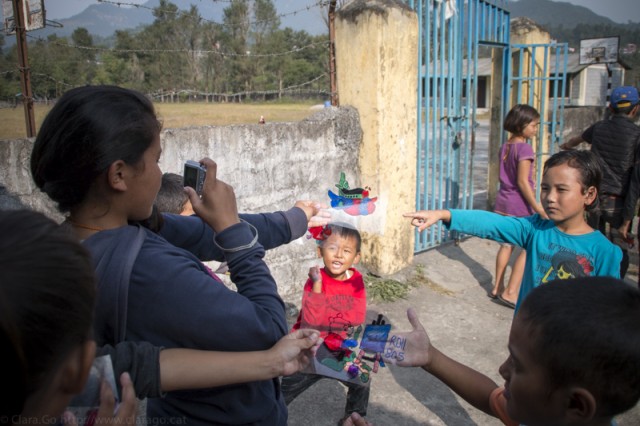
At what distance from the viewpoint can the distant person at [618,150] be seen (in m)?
4.45

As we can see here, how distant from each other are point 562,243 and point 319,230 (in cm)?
120

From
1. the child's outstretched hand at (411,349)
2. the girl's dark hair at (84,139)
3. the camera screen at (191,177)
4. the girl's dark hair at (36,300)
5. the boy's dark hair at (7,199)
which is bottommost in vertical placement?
the child's outstretched hand at (411,349)

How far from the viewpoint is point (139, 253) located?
1089 mm

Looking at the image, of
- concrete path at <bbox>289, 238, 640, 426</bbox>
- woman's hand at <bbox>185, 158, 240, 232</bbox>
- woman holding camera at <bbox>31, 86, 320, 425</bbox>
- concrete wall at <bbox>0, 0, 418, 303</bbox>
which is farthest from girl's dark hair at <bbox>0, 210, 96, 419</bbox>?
concrete wall at <bbox>0, 0, 418, 303</bbox>

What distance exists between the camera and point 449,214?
7.90 feet

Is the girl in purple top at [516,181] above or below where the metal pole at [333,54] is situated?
below

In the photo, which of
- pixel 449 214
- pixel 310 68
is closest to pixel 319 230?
pixel 449 214

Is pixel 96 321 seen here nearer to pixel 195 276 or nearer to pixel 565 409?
pixel 195 276

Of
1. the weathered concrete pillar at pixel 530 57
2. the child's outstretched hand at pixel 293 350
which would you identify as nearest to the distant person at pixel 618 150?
the weathered concrete pillar at pixel 530 57

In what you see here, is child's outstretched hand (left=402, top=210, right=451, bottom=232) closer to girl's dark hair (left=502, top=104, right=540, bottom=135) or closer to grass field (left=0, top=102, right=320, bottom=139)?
grass field (left=0, top=102, right=320, bottom=139)

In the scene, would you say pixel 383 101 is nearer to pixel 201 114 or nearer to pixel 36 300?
pixel 36 300

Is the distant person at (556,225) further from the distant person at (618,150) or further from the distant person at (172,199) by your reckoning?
the distant person at (618,150)

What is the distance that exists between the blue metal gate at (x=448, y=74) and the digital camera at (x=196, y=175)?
3.80m

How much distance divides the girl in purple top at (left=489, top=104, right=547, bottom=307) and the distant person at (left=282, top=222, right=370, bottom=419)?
7.50 ft
